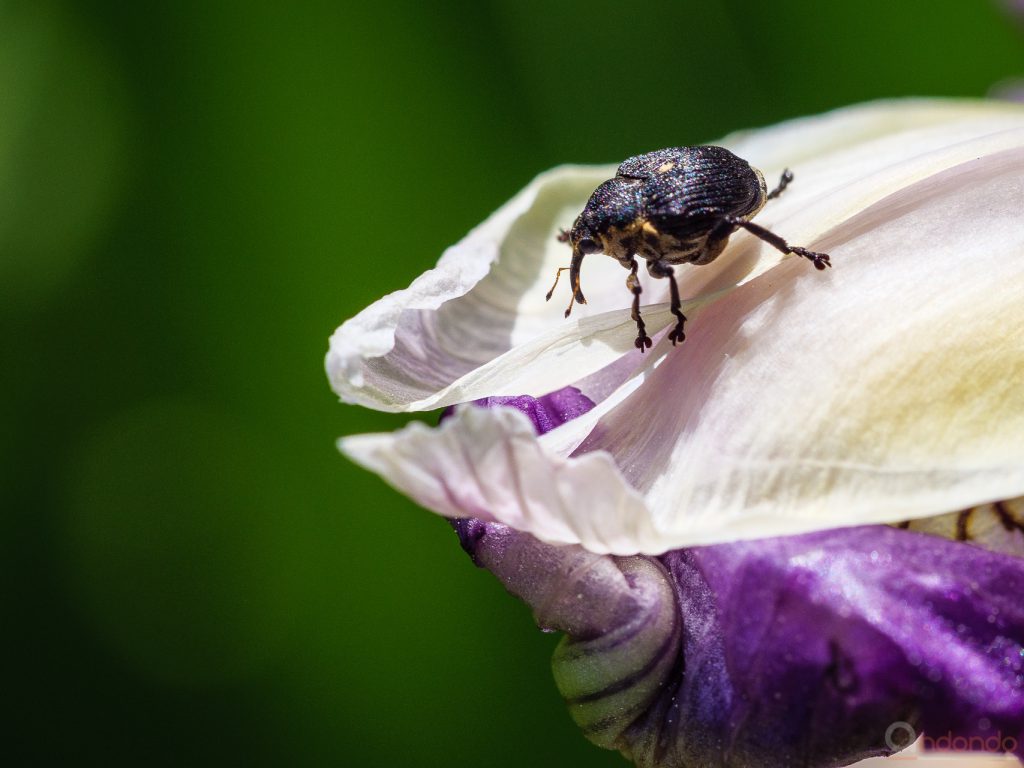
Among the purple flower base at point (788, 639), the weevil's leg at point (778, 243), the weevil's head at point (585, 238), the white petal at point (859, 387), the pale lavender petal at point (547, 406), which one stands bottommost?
the purple flower base at point (788, 639)

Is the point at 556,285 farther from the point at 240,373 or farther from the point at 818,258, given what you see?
the point at 240,373

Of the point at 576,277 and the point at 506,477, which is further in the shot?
the point at 576,277

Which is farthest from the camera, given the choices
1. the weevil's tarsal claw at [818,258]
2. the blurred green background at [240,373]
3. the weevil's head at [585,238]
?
the blurred green background at [240,373]

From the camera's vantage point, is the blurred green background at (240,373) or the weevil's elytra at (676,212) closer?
the weevil's elytra at (676,212)

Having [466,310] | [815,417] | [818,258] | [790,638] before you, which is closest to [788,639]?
[790,638]

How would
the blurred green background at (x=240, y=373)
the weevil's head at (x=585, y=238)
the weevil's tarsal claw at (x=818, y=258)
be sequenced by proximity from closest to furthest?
the weevil's tarsal claw at (x=818, y=258) < the weevil's head at (x=585, y=238) < the blurred green background at (x=240, y=373)

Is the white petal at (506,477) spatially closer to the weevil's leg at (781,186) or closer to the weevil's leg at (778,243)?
the weevil's leg at (778,243)

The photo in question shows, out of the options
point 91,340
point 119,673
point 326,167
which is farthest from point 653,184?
point 119,673

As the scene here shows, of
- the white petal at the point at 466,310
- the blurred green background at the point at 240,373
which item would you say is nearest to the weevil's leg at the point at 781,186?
the white petal at the point at 466,310
